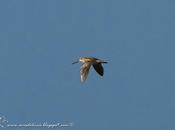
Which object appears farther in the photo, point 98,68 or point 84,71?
point 98,68

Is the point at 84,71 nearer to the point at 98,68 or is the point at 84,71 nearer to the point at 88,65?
the point at 88,65

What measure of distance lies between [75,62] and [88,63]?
4.23 ft

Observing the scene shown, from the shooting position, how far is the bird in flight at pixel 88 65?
57969 millimetres

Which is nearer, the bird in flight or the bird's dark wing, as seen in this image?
the bird in flight

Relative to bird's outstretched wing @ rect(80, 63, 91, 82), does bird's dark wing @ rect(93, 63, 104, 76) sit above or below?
above

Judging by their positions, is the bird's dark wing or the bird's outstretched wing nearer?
the bird's outstretched wing

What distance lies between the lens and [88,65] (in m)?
58.9

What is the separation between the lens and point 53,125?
200 feet

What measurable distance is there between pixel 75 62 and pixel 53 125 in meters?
3.39

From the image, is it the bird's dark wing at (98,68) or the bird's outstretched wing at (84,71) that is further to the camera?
the bird's dark wing at (98,68)

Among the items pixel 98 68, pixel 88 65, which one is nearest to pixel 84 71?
pixel 88 65

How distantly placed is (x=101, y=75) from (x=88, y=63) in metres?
0.98

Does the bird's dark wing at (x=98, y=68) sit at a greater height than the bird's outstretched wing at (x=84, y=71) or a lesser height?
greater

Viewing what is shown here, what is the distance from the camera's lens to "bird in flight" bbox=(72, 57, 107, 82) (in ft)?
190
